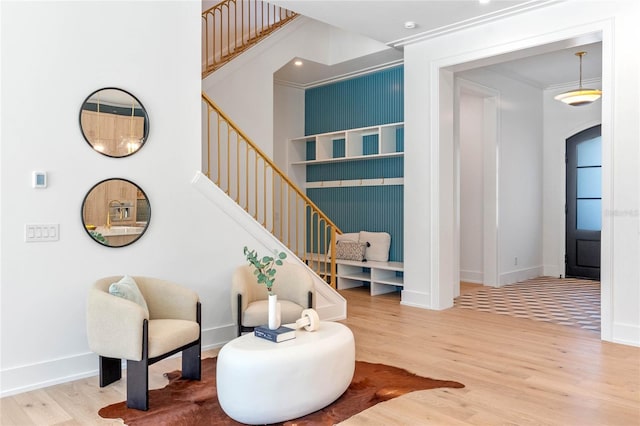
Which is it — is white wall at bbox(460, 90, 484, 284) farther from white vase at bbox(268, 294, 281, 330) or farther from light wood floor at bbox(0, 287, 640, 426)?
white vase at bbox(268, 294, 281, 330)

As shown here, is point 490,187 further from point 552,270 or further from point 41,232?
point 41,232

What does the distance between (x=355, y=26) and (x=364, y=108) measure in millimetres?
2459

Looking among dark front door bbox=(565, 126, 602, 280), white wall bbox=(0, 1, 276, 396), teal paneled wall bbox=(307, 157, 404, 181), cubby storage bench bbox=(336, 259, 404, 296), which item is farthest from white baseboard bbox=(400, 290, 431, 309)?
dark front door bbox=(565, 126, 602, 280)

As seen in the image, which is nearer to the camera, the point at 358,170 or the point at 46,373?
the point at 46,373

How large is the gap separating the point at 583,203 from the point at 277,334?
7.29m

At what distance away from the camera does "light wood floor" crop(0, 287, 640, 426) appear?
118 inches

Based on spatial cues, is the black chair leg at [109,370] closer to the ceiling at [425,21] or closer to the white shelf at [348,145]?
the ceiling at [425,21]

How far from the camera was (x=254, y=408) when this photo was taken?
2.79 meters

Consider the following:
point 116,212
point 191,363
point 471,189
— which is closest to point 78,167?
point 116,212

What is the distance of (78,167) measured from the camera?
3.73 metres

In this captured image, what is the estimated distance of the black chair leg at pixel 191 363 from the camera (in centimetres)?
362

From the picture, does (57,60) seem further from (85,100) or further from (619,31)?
(619,31)

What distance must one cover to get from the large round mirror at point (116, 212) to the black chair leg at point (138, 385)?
1.16 m

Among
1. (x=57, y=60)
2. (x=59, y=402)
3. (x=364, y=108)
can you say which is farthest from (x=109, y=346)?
(x=364, y=108)
